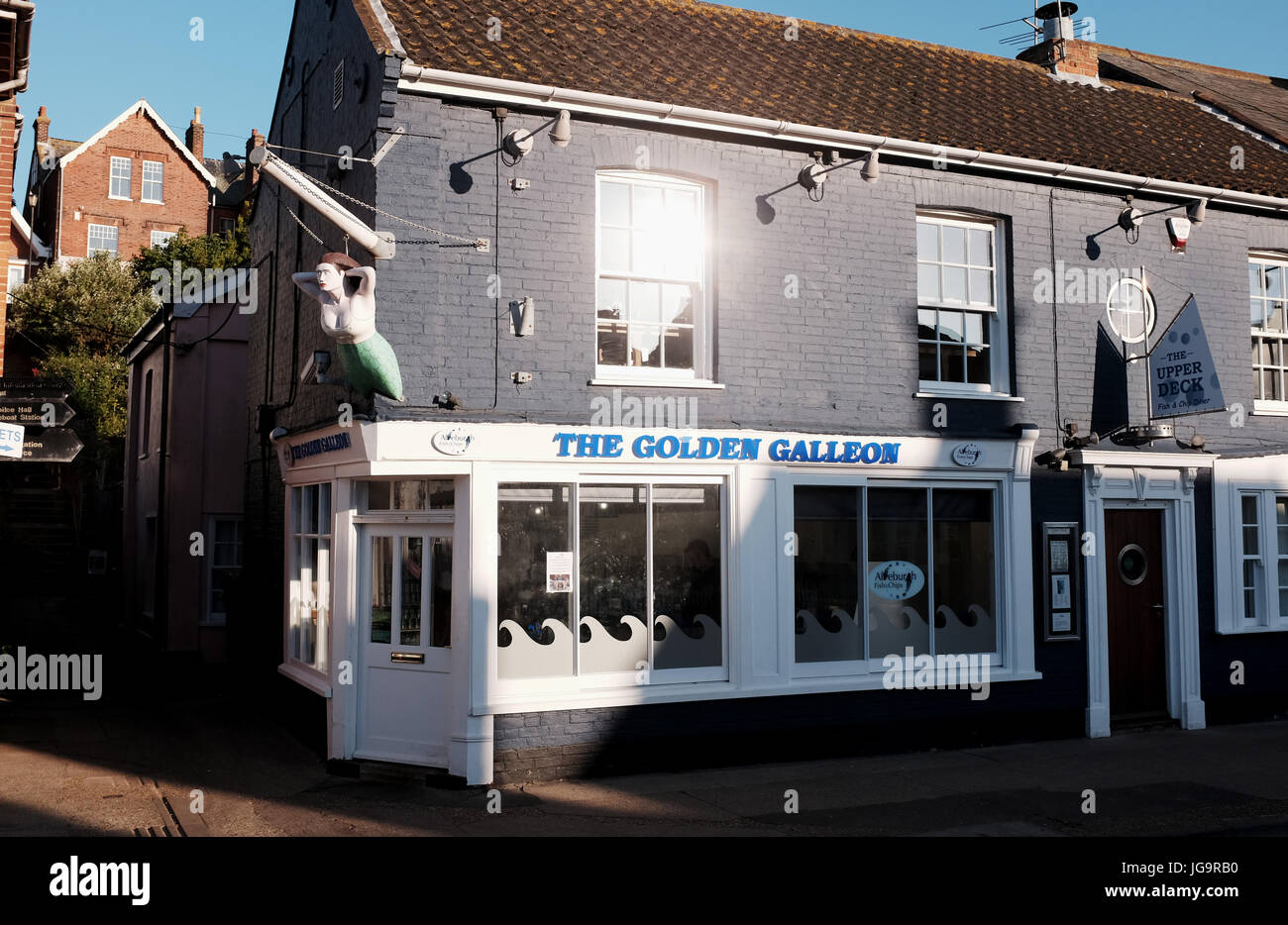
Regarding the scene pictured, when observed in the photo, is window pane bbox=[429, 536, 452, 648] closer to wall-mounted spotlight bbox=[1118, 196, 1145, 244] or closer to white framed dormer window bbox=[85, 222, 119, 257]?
wall-mounted spotlight bbox=[1118, 196, 1145, 244]

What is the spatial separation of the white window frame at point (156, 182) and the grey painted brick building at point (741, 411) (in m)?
30.4

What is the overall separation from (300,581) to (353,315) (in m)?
4.16

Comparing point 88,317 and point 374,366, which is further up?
point 88,317

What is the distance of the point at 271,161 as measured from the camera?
28.6 feet

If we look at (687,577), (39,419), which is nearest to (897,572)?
(687,577)

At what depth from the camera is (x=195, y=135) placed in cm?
4300

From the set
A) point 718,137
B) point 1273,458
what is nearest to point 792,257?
point 718,137

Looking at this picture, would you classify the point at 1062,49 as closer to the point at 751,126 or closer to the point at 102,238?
the point at 751,126

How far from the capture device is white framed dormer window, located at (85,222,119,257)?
129ft

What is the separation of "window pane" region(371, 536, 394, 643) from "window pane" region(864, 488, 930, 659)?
4.68 m

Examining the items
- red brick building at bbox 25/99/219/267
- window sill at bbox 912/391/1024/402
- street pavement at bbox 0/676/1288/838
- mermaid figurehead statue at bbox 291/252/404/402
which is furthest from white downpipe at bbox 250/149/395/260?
red brick building at bbox 25/99/219/267

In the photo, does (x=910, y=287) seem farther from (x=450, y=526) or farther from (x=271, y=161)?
(x=271, y=161)

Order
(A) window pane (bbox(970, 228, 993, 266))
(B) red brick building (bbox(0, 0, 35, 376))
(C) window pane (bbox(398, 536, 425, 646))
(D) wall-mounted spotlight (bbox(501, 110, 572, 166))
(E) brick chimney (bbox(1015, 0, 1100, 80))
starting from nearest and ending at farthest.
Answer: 1. (D) wall-mounted spotlight (bbox(501, 110, 572, 166))
2. (C) window pane (bbox(398, 536, 425, 646))
3. (B) red brick building (bbox(0, 0, 35, 376))
4. (A) window pane (bbox(970, 228, 993, 266))
5. (E) brick chimney (bbox(1015, 0, 1100, 80))
